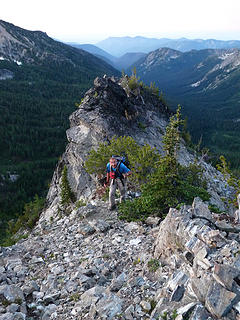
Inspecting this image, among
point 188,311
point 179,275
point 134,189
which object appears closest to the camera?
point 188,311

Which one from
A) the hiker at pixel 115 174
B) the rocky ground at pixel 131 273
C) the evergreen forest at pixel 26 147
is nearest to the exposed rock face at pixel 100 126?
the hiker at pixel 115 174

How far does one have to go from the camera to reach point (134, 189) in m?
17.7

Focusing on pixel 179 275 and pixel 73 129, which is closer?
pixel 179 275

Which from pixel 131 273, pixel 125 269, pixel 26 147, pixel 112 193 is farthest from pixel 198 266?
pixel 26 147

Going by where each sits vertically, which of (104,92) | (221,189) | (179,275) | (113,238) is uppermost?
(104,92)

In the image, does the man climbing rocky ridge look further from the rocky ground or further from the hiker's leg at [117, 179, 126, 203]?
the hiker's leg at [117, 179, 126, 203]

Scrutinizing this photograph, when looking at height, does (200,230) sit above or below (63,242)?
above

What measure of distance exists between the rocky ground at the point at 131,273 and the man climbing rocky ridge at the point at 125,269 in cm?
3

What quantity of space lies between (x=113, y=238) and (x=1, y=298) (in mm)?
5211

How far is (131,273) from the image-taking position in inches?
377

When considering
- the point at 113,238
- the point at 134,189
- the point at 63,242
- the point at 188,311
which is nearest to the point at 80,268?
the point at 113,238

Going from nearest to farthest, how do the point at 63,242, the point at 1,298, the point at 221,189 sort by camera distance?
the point at 1,298 < the point at 63,242 < the point at 221,189

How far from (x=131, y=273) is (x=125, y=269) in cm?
50

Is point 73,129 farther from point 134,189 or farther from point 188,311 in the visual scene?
point 188,311
